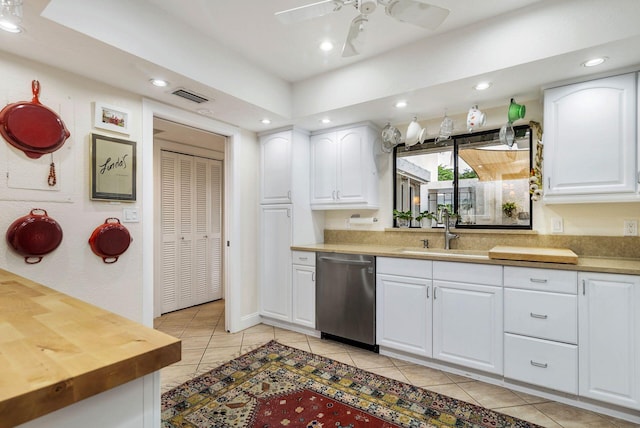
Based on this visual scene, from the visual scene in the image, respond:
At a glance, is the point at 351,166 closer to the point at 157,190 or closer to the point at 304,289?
the point at 304,289

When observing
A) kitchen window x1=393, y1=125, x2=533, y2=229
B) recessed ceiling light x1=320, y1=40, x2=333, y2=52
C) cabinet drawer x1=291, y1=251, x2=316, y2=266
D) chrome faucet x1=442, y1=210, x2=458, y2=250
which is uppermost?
recessed ceiling light x1=320, y1=40, x2=333, y2=52

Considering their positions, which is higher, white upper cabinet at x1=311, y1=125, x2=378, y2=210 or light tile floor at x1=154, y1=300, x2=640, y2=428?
white upper cabinet at x1=311, y1=125, x2=378, y2=210

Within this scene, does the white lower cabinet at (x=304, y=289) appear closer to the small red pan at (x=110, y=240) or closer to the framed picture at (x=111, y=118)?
the small red pan at (x=110, y=240)

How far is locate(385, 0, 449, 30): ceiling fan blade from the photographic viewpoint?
4.77 feet

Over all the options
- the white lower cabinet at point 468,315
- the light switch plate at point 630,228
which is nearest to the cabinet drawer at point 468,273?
the white lower cabinet at point 468,315

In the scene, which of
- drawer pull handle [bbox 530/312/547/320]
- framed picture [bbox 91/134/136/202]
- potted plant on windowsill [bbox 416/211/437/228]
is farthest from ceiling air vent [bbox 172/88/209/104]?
drawer pull handle [bbox 530/312/547/320]

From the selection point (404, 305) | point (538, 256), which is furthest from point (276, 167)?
point (538, 256)

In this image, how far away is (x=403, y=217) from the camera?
3.22 meters

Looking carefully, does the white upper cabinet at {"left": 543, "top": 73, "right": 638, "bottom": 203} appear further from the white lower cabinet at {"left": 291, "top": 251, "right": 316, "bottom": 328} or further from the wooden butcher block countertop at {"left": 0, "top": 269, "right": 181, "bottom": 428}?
the wooden butcher block countertop at {"left": 0, "top": 269, "right": 181, "bottom": 428}

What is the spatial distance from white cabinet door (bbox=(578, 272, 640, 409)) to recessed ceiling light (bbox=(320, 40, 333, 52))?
7.74 ft

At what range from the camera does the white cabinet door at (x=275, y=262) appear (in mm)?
3402

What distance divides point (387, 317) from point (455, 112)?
1.97m

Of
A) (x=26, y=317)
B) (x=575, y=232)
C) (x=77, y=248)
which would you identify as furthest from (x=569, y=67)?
(x=77, y=248)

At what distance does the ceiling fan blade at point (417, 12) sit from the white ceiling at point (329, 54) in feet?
1.98
